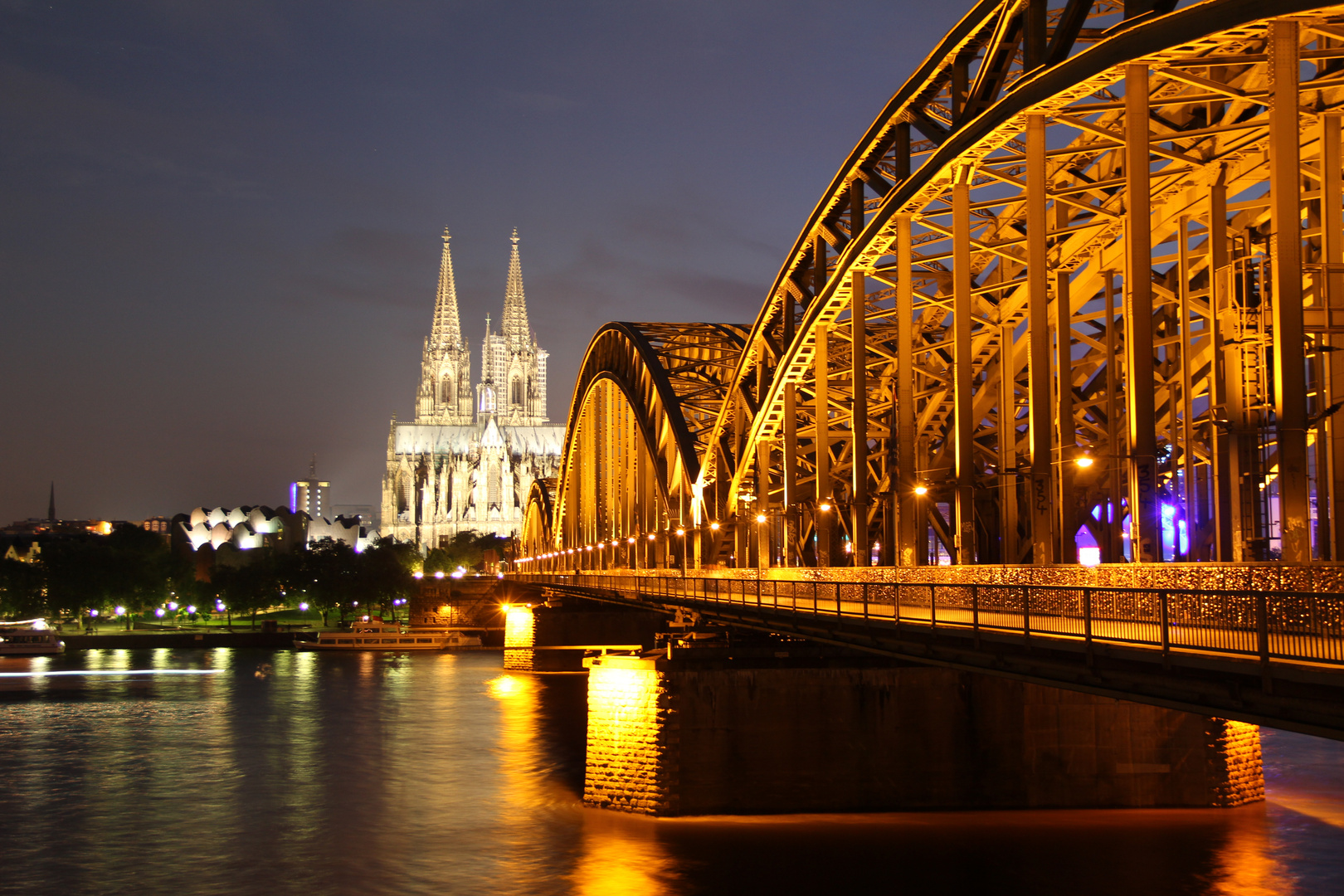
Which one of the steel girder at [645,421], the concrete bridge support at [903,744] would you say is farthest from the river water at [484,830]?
the steel girder at [645,421]

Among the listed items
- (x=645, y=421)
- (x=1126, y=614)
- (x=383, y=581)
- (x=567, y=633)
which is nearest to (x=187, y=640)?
(x=383, y=581)

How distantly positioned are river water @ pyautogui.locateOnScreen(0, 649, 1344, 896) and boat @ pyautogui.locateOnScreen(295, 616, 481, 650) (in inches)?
2128

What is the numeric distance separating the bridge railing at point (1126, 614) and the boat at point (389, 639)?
9228cm

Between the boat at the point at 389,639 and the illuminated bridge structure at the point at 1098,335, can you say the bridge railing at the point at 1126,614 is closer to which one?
the illuminated bridge structure at the point at 1098,335

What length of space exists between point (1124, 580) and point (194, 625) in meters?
139

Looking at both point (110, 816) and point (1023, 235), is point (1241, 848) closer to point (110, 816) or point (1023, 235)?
point (1023, 235)

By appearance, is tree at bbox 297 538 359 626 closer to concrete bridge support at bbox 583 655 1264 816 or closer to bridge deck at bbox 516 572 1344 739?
concrete bridge support at bbox 583 655 1264 816

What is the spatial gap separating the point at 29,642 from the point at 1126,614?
11569cm

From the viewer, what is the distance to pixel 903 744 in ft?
109

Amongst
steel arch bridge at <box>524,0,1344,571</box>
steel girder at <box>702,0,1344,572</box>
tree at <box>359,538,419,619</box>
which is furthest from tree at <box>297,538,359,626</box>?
steel girder at <box>702,0,1344,572</box>

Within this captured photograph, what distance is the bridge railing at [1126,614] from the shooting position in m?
14.3

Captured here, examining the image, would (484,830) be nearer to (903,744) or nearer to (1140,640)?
(903,744)

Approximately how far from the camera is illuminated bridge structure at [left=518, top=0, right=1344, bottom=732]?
21.0 m

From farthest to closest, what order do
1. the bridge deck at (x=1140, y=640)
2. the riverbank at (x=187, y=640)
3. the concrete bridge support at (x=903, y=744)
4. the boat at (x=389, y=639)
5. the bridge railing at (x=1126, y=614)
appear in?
1. the riverbank at (x=187, y=640)
2. the boat at (x=389, y=639)
3. the concrete bridge support at (x=903, y=744)
4. the bridge railing at (x=1126, y=614)
5. the bridge deck at (x=1140, y=640)
